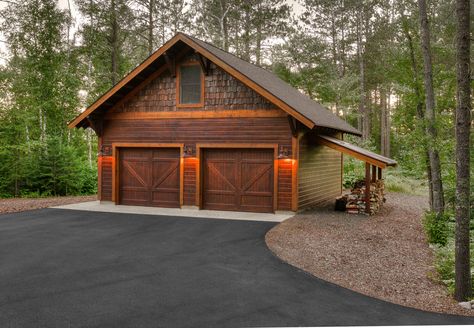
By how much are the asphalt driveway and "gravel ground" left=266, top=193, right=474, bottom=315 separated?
40cm

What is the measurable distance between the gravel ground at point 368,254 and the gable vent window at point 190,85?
5.52 meters

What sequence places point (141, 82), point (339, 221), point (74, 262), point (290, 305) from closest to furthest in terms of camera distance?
point (290, 305) → point (74, 262) → point (339, 221) → point (141, 82)

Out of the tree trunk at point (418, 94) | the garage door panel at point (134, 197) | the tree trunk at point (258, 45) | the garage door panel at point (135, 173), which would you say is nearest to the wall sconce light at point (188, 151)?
the garage door panel at point (135, 173)

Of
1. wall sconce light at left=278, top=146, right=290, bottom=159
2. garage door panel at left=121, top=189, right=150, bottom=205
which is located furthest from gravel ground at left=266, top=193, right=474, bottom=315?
garage door panel at left=121, top=189, right=150, bottom=205

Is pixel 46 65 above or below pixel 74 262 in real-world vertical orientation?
above

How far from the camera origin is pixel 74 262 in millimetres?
7172

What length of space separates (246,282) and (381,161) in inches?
302

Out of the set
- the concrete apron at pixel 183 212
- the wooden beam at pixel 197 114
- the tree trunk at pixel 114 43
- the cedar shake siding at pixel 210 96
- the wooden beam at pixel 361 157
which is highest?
the tree trunk at pixel 114 43

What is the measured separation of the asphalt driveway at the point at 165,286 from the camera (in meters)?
4.78

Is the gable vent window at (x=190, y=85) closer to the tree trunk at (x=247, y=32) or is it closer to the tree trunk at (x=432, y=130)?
the tree trunk at (x=432, y=130)

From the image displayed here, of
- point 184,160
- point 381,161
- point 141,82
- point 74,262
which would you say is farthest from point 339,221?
point 141,82

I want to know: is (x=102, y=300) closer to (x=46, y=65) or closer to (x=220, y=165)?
(x=220, y=165)

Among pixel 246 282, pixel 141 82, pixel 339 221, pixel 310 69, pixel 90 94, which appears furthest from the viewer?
pixel 310 69

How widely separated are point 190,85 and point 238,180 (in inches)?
152
